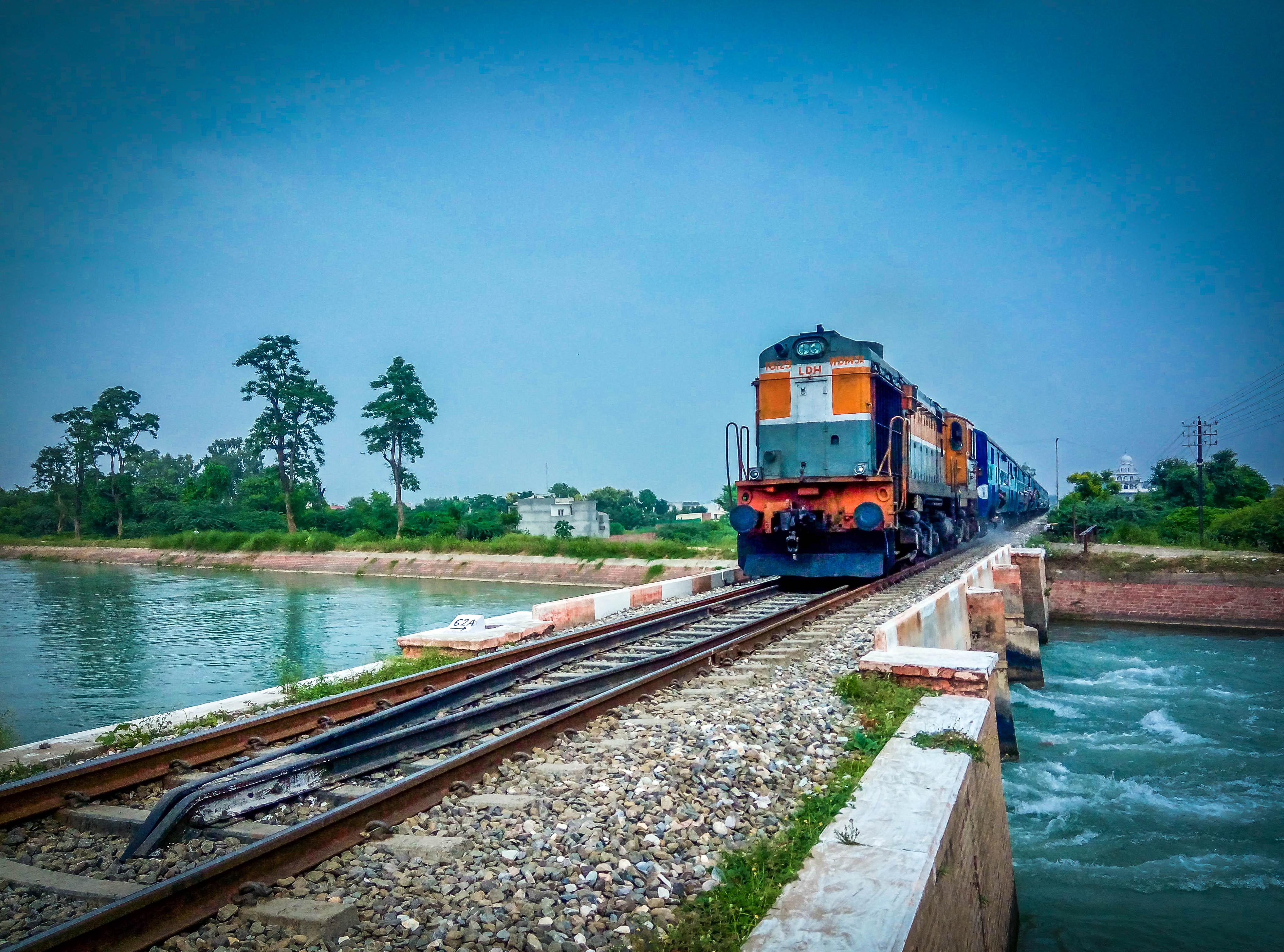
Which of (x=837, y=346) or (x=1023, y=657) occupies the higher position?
(x=837, y=346)

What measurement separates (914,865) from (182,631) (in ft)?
60.3

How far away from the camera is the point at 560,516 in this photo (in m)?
49.4

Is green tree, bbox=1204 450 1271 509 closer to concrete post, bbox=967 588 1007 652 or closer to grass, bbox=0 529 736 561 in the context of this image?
grass, bbox=0 529 736 561

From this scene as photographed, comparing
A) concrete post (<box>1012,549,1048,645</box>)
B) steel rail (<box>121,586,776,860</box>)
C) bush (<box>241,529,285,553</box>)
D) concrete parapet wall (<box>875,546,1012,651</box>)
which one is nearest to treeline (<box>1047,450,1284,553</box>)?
concrete post (<box>1012,549,1048,645</box>)

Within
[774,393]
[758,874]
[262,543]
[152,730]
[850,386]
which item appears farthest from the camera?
[262,543]

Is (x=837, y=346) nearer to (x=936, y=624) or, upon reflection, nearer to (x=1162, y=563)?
(x=936, y=624)

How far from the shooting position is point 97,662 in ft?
44.2

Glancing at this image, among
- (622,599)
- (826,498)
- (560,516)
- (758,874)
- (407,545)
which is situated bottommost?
(407,545)

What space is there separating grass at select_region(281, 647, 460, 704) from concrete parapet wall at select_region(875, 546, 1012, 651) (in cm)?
415

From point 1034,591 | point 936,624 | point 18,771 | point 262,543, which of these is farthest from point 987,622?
point 262,543

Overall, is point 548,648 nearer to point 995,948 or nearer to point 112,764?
point 112,764

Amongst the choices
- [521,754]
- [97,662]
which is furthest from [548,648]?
[97,662]

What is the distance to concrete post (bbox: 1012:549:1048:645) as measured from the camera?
1964cm

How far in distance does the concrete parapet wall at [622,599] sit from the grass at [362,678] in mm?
1901
